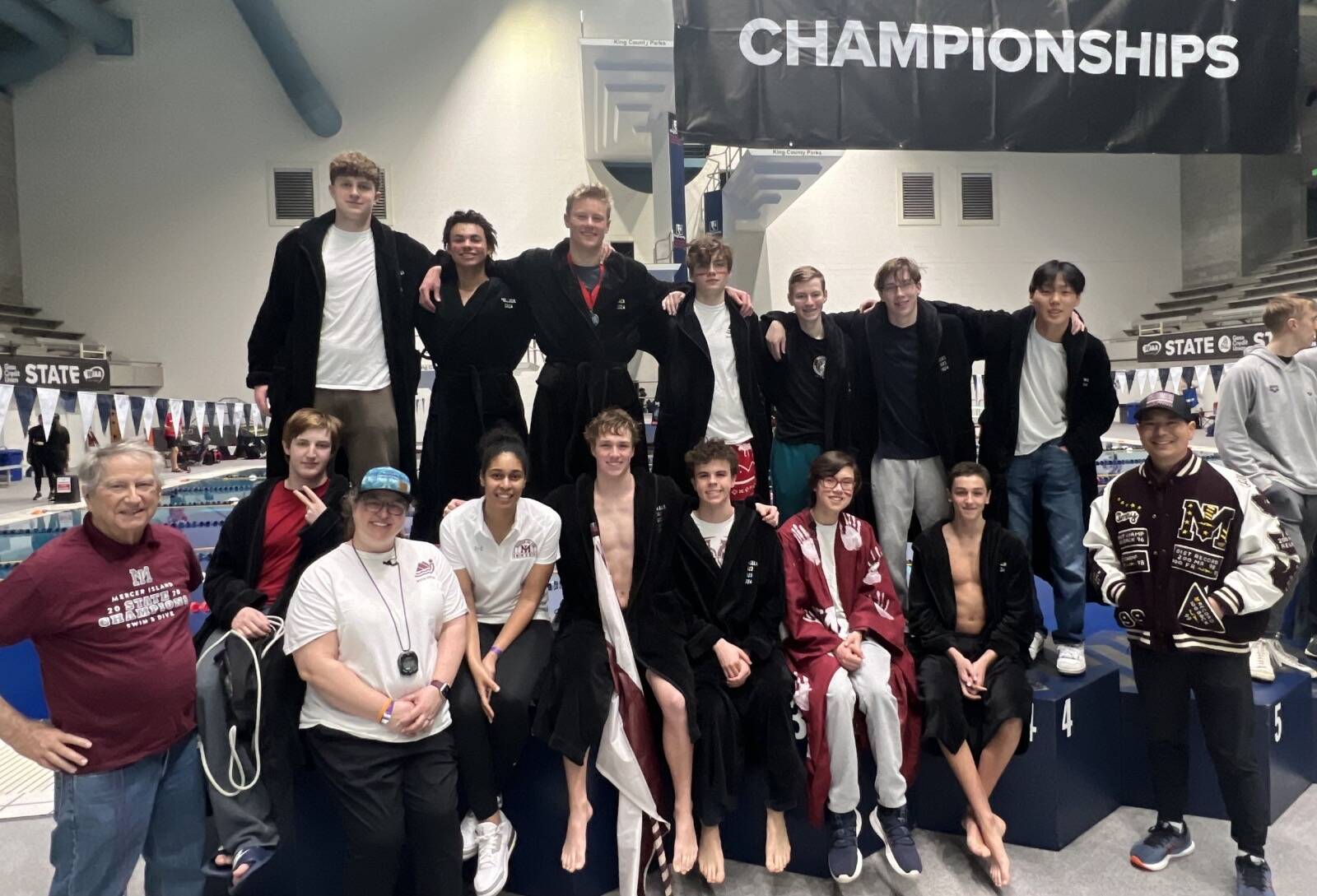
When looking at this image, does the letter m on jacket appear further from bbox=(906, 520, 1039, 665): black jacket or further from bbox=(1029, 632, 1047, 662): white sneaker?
bbox=(1029, 632, 1047, 662): white sneaker

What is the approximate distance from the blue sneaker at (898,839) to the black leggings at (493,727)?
121 cm

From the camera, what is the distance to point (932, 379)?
10.5 feet

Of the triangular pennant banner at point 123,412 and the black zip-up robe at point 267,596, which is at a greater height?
the triangular pennant banner at point 123,412

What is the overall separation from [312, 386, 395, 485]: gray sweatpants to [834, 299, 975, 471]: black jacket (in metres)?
1.98

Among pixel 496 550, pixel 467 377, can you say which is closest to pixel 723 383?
pixel 467 377

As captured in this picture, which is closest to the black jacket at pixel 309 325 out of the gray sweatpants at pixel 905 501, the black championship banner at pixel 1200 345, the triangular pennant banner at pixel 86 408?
the gray sweatpants at pixel 905 501

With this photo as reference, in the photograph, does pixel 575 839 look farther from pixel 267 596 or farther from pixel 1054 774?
pixel 1054 774

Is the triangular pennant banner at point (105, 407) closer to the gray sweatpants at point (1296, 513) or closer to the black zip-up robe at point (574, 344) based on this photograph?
the black zip-up robe at point (574, 344)

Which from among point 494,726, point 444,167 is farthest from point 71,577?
point 444,167

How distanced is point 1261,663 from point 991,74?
8.94 feet

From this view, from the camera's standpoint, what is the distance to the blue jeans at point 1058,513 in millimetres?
3100

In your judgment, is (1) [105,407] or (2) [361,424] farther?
(1) [105,407]

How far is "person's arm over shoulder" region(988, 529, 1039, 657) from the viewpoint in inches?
108

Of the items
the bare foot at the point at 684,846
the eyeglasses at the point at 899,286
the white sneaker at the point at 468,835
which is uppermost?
the eyeglasses at the point at 899,286
